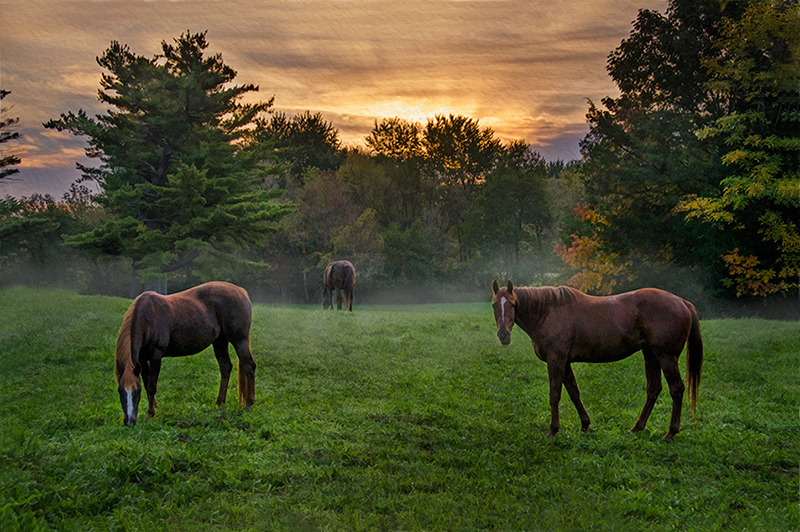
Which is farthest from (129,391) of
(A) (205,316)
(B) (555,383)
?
(B) (555,383)

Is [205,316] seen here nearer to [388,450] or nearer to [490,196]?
[388,450]

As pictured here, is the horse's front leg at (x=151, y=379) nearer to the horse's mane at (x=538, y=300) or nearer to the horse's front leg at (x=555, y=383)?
the horse's mane at (x=538, y=300)

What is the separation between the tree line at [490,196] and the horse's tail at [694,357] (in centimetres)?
997

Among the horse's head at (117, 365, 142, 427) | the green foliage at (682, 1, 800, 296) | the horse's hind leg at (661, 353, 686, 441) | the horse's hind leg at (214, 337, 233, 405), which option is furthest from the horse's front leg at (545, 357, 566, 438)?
the green foliage at (682, 1, 800, 296)

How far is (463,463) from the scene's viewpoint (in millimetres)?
5512

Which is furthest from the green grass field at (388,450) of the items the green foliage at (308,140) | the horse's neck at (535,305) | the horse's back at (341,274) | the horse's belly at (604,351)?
the green foliage at (308,140)

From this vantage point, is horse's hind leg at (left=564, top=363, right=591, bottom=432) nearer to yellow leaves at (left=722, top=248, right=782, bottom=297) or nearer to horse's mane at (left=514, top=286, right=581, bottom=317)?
horse's mane at (left=514, top=286, right=581, bottom=317)

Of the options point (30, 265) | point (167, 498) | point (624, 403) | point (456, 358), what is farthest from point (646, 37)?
point (30, 265)

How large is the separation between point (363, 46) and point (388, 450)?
7240 mm

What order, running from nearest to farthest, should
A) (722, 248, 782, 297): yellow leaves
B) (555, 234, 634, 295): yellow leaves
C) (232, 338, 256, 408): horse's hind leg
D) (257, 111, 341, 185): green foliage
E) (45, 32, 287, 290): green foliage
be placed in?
(232, 338, 256, 408): horse's hind leg < (722, 248, 782, 297): yellow leaves < (555, 234, 634, 295): yellow leaves < (45, 32, 287, 290): green foliage < (257, 111, 341, 185): green foliage

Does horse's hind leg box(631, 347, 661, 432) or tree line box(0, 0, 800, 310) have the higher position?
tree line box(0, 0, 800, 310)

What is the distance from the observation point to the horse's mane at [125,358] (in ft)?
18.5

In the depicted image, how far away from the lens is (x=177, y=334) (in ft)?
21.6

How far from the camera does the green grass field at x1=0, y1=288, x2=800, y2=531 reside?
163 inches
